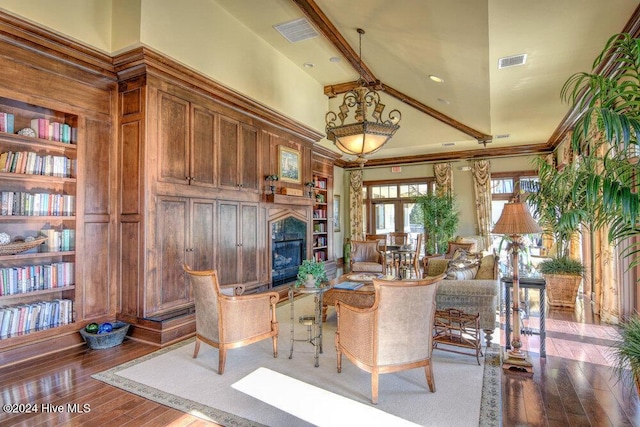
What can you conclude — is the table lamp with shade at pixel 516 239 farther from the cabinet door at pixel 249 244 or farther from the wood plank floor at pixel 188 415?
the cabinet door at pixel 249 244

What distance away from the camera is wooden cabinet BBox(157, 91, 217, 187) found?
4.28 meters

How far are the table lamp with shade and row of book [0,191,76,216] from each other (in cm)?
457

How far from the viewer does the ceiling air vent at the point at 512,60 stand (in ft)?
13.7

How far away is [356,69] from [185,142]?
3238 mm

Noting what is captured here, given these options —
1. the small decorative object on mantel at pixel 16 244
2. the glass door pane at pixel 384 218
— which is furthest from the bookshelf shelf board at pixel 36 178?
the glass door pane at pixel 384 218

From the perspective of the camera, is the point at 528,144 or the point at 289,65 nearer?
the point at 289,65

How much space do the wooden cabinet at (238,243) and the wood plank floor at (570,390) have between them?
3682 mm

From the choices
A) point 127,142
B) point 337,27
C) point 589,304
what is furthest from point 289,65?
point 589,304

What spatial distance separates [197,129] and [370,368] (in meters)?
3.71

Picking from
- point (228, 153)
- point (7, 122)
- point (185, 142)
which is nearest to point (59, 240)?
point (7, 122)

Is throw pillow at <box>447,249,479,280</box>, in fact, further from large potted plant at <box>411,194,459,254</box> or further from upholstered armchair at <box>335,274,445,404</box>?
large potted plant at <box>411,194,459,254</box>

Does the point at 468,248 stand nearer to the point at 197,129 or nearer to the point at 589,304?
the point at 589,304

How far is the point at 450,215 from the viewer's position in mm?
9578

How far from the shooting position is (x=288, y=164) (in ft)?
22.0
